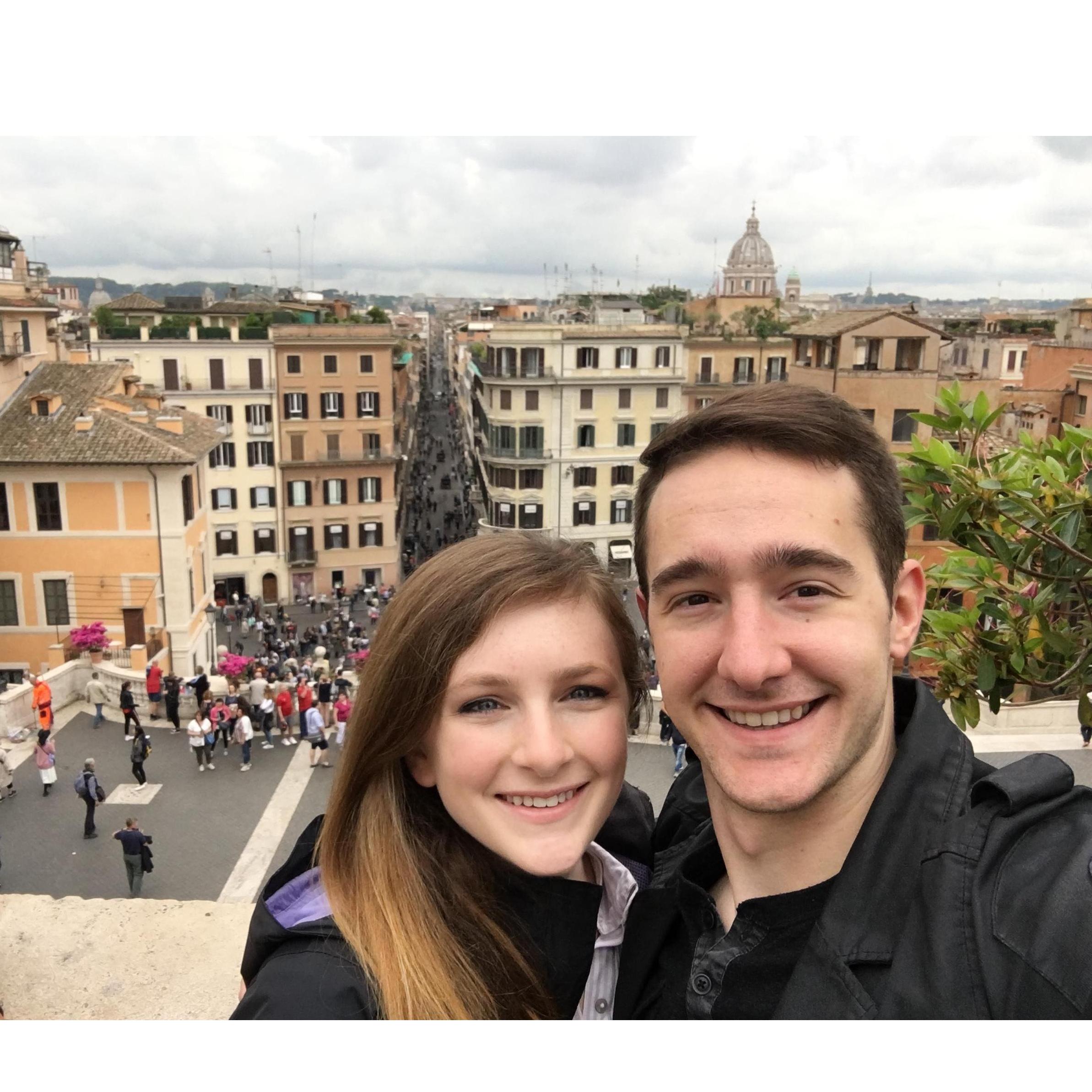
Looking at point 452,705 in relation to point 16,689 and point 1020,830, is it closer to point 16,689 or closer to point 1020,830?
point 1020,830

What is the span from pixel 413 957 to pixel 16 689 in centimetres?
1656

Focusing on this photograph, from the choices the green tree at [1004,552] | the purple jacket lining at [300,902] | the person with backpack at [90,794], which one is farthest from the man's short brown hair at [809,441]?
the person with backpack at [90,794]

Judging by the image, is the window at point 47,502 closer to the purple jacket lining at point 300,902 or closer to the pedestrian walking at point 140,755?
the pedestrian walking at point 140,755

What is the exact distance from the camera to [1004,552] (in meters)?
3.96

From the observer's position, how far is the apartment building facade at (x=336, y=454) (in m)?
37.8

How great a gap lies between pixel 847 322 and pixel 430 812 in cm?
2685

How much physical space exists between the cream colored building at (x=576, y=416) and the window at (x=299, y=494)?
7079 mm

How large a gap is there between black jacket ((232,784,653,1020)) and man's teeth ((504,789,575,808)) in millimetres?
167

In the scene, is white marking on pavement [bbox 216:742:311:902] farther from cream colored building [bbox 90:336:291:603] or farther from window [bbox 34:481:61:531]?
cream colored building [bbox 90:336:291:603]

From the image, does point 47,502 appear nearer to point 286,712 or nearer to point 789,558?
point 286,712

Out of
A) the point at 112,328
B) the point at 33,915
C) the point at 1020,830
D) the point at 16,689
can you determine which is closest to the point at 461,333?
the point at 112,328

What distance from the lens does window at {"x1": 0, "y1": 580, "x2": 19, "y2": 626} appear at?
78.5 feet

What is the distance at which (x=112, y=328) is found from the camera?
36.1 m

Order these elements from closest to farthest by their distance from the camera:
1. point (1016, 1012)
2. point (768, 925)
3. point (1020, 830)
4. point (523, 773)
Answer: point (1016, 1012) < point (1020, 830) < point (768, 925) < point (523, 773)
